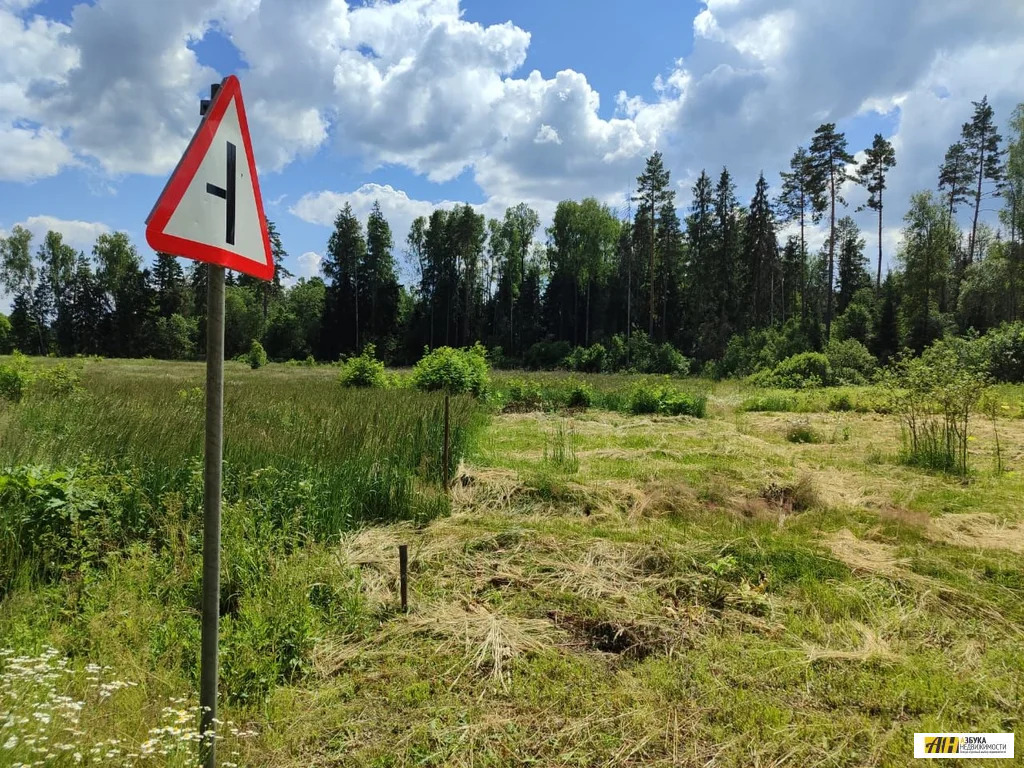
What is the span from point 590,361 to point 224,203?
3816cm

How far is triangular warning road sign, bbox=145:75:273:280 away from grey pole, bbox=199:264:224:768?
95mm

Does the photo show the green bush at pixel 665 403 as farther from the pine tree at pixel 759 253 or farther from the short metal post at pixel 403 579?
the pine tree at pixel 759 253

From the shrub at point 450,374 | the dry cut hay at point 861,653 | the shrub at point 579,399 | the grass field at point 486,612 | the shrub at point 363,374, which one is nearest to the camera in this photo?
the grass field at point 486,612

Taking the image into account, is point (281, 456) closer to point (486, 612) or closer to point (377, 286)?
point (486, 612)

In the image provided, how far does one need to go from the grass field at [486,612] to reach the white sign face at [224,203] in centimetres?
156

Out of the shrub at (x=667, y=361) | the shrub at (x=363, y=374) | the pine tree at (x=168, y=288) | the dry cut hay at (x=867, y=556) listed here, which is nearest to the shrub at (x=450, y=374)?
the shrub at (x=363, y=374)

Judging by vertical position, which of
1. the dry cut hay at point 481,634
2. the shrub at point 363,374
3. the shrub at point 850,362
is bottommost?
the dry cut hay at point 481,634

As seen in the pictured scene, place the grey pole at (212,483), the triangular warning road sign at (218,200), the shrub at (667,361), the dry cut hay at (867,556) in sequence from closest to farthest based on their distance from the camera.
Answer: the triangular warning road sign at (218,200) → the grey pole at (212,483) → the dry cut hay at (867,556) → the shrub at (667,361)

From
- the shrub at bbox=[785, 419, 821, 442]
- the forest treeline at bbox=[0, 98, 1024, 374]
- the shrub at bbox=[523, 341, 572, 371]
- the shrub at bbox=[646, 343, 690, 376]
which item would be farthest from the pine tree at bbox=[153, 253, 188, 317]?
the shrub at bbox=[785, 419, 821, 442]

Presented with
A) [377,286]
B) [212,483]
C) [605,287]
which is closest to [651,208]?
[605,287]

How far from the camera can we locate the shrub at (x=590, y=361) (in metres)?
39.2

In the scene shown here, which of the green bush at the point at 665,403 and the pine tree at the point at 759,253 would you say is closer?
the green bush at the point at 665,403

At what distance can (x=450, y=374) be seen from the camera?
1410 cm

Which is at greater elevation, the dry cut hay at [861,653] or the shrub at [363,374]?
the shrub at [363,374]
